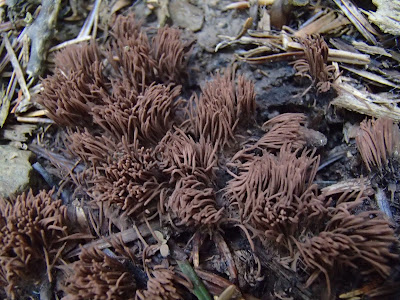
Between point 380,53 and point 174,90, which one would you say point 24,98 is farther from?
point 380,53

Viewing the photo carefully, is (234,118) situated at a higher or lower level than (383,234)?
higher

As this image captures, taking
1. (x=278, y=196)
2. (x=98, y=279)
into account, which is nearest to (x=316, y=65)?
(x=278, y=196)

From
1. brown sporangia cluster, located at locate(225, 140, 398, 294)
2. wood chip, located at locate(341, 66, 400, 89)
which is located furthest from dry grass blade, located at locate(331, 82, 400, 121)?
brown sporangia cluster, located at locate(225, 140, 398, 294)

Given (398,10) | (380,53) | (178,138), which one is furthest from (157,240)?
(398,10)

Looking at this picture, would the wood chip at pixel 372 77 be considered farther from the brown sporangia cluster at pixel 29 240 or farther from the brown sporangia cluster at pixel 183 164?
the brown sporangia cluster at pixel 29 240

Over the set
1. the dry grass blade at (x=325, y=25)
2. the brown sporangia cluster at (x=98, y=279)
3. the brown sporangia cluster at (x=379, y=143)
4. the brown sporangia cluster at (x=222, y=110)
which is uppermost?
the dry grass blade at (x=325, y=25)

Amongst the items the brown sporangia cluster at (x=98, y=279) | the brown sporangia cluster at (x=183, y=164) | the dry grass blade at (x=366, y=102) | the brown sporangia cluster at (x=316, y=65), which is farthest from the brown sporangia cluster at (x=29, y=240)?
the dry grass blade at (x=366, y=102)

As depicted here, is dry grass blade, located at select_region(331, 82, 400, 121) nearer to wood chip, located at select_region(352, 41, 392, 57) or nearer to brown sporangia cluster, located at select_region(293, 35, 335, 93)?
brown sporangia cluster, located at select_region(293, 35, 335, 93)
